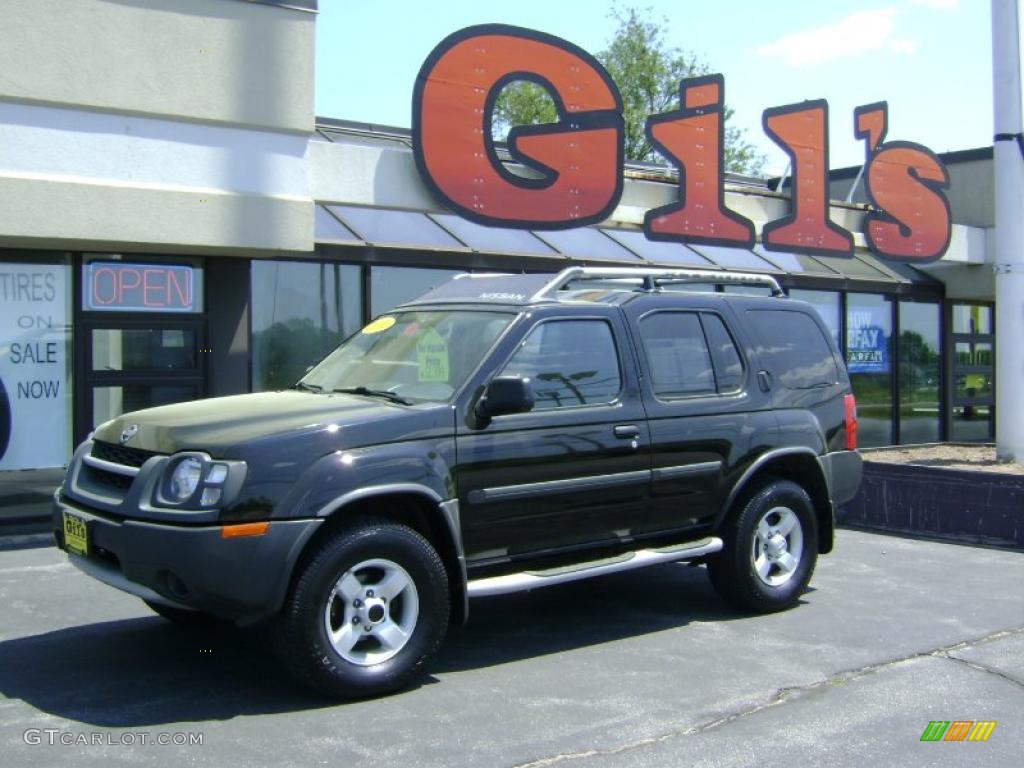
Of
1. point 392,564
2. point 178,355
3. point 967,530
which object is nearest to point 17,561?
point 178,355

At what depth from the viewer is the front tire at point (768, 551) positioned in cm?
705

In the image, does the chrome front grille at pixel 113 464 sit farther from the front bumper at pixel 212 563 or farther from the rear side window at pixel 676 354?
the rear side window at pixel 676 354

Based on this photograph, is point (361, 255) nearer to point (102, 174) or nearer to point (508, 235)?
point (508, 235)

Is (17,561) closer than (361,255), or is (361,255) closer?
(17,561)

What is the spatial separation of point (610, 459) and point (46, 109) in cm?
592

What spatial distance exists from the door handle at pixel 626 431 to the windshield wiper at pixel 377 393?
1204 millimetres

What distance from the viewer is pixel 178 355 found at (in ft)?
36.1

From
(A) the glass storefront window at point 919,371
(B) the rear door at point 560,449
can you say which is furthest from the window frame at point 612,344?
(A) the glass storefront window at point 919,371

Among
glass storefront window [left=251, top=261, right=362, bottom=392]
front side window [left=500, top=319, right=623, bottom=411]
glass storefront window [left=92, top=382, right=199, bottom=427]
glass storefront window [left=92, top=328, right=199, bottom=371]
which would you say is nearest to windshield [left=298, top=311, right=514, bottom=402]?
front side window [left=500, top=319, right=623, bottom=411]

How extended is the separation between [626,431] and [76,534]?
2903 millimetres

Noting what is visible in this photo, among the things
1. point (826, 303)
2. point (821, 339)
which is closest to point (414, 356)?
point (821, 339)

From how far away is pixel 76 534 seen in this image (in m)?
5.59

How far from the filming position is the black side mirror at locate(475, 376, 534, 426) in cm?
571

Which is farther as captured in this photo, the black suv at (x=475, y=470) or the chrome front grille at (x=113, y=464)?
the chrome front grille at (x=113, y=464)
